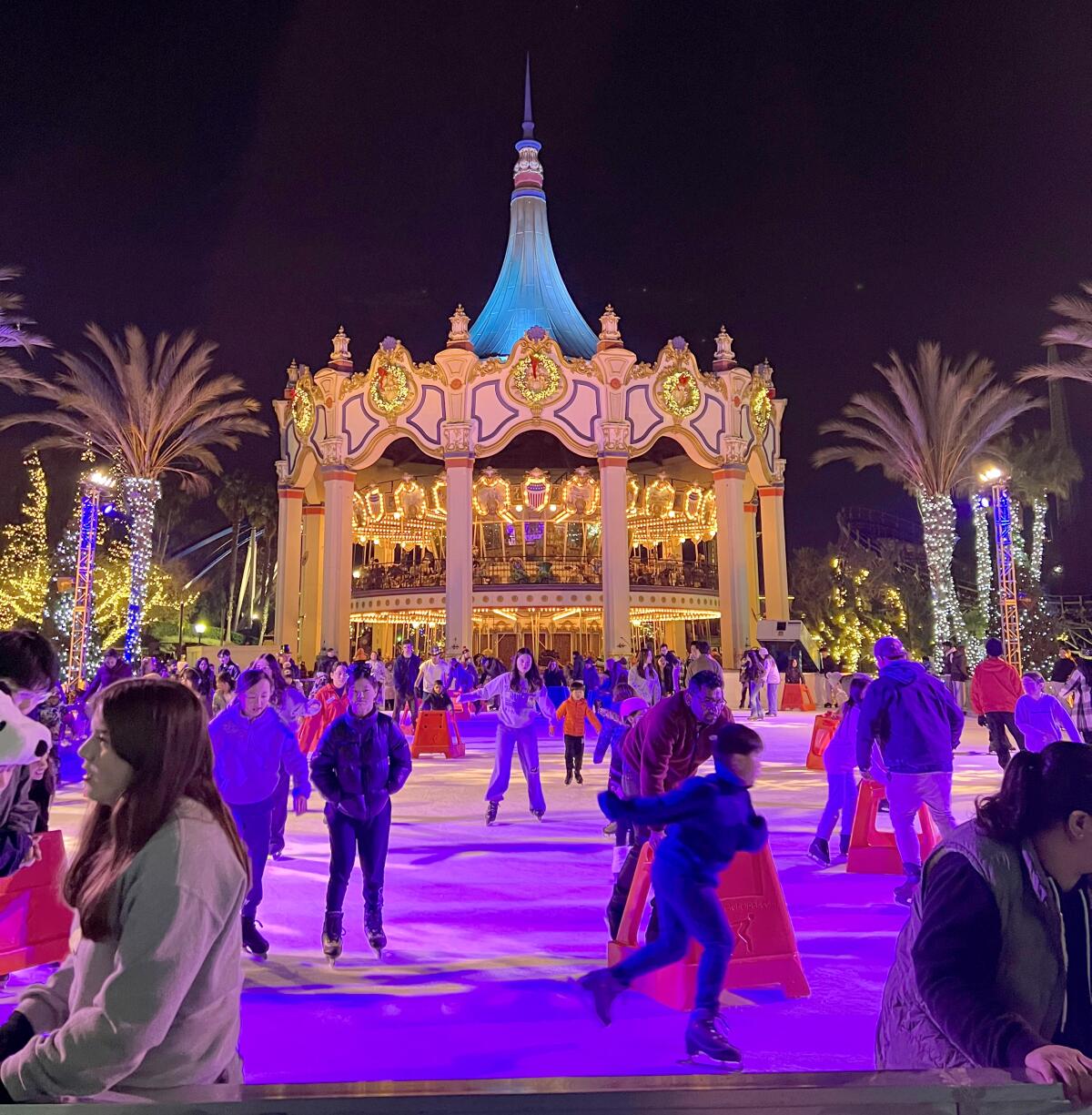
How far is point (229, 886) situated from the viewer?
172cm

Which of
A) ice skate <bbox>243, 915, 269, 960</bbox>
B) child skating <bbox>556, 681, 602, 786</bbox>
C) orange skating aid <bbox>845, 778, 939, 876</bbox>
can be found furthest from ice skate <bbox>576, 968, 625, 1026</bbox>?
child skating <bbox>556, 681, 602, 786</bbox>

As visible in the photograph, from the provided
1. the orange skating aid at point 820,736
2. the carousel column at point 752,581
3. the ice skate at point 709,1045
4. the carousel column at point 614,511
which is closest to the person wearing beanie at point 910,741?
the ice skate at point 709,1045


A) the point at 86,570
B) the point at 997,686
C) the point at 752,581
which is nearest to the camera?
the point at 997,686

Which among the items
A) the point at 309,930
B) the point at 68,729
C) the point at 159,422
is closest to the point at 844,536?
the point at 159,422

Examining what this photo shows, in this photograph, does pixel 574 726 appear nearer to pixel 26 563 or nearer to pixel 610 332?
pixel 610 332

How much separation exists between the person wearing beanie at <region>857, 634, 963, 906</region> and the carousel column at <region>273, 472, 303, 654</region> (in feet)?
90.8

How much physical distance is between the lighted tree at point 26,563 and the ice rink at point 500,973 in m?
23.9

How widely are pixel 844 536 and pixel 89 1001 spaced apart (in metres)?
43.5

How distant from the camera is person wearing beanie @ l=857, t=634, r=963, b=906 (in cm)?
564

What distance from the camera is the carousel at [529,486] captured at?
29922 millimetres

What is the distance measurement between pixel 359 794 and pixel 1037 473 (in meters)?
31.9

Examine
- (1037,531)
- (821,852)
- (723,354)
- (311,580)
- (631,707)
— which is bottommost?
(821,852)

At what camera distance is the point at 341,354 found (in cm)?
3133

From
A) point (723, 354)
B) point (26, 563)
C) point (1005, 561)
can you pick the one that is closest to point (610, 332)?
point (723, 354)
